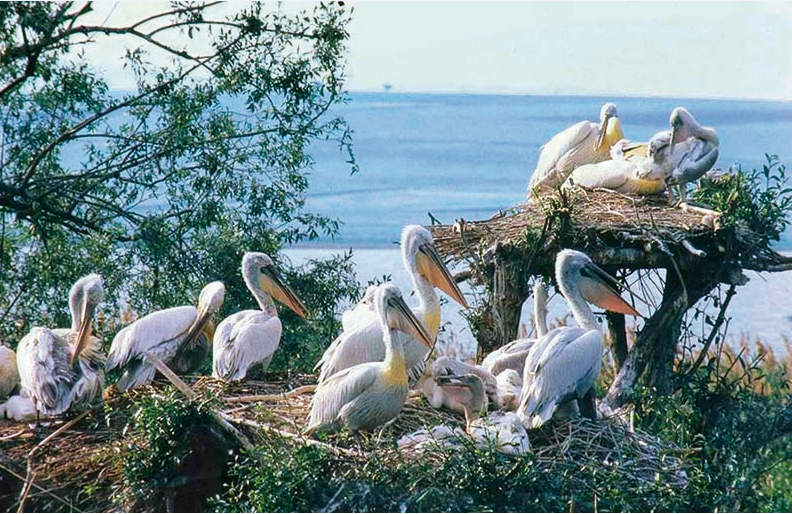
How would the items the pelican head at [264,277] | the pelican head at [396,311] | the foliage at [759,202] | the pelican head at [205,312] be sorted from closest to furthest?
the pelican head at [396,311], the pelican head at [205,312], the foliage at [759,202], the pelican head at [264,277]

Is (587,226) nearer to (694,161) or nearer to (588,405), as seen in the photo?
(694,161)

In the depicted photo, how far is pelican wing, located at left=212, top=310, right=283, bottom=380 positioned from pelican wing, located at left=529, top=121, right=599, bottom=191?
2.69 metres

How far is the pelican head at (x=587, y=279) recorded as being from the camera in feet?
28.0

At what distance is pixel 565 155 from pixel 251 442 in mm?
4061

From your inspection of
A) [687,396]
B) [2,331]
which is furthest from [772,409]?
[2,331]

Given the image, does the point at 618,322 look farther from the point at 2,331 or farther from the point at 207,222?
the point at 2,331

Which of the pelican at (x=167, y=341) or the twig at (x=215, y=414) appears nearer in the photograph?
the twig at (x=215, y=414)

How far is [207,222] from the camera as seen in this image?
1024cm

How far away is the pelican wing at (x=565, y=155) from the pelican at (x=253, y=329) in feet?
7.66

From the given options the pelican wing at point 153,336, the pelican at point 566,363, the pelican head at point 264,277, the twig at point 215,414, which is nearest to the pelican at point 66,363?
the pelican wing at point 153,336

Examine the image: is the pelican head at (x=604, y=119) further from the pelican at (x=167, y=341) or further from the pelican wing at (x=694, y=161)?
the pelican at (x=167, y=341)

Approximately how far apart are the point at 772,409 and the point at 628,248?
1318mm

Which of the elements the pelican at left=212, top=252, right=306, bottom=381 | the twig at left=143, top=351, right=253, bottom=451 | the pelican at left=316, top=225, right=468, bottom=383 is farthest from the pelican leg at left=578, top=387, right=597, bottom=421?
the pelican at left=212, top=252, right=306, bottom=381

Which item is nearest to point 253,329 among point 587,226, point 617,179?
point 587,226
